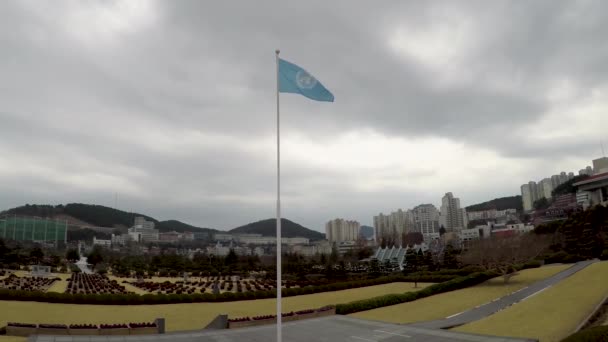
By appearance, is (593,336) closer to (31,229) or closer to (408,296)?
(408,296)

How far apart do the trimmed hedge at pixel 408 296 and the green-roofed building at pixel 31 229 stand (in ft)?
484

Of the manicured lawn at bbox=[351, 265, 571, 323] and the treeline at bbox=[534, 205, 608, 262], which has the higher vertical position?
the treeline at bbox=[534, 205, 608, 262]

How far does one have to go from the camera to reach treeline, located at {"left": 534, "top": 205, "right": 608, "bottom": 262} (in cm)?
5002

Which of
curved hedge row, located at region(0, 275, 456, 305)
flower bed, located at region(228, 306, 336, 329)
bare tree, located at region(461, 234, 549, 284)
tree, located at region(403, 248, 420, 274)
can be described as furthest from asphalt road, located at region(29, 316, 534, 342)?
tree, located at region(403, 248, 420, 274)

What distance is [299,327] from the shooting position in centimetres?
2134

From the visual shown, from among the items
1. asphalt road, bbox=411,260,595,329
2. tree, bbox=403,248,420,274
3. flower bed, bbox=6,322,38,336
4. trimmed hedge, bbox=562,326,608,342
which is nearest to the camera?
trimmed hedge, bbox=562,326,608,342

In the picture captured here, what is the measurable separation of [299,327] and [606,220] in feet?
181

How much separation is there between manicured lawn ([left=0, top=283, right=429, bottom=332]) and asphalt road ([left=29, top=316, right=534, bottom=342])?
10.7 ft

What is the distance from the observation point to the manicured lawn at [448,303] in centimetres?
2455

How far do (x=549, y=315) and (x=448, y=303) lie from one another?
1047 cm

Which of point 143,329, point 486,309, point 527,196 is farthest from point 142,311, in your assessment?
point 527,196

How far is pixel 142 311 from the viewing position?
2559cm

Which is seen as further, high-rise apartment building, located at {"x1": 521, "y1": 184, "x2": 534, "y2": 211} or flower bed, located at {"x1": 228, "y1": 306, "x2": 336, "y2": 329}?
high-rise apartment building, located at {"x1": 521, "y1": 184, "x2": 534, "y2": 211}

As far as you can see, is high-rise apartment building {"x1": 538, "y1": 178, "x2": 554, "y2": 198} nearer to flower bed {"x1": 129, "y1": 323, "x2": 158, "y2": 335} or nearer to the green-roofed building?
flower bed {"x1": 129, "y1": 323, "x2": 158, "y2": 335}
